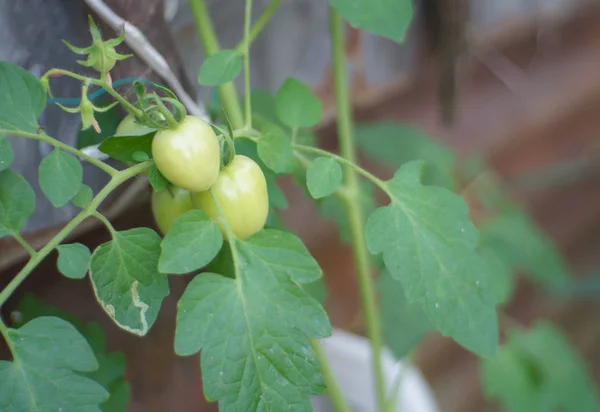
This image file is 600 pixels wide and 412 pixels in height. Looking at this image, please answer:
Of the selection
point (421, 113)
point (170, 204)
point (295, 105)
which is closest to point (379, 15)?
point (295, 105)

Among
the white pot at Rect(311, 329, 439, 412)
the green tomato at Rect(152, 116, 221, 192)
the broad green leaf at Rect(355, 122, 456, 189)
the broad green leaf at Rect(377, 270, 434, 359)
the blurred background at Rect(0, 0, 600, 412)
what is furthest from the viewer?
the broad green leaf at Rect(355, 122, 456, 189)

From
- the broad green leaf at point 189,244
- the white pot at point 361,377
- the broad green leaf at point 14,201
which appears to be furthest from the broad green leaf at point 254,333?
the white pot at point 361,377

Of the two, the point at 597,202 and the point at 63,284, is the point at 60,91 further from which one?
the point at 597,202

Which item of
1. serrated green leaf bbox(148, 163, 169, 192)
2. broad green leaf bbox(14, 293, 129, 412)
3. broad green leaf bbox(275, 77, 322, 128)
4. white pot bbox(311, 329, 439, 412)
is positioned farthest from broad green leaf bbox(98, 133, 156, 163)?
white pot bbox(311, 329, 439, 412)

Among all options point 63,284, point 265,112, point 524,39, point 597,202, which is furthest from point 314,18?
point 597,202

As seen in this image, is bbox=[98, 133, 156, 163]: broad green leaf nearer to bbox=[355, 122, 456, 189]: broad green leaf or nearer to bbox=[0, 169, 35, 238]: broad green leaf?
bbox=[0, 169, 35, 238]: broad green leaf

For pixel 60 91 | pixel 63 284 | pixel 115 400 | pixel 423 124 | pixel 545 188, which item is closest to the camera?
pixel 60 91
